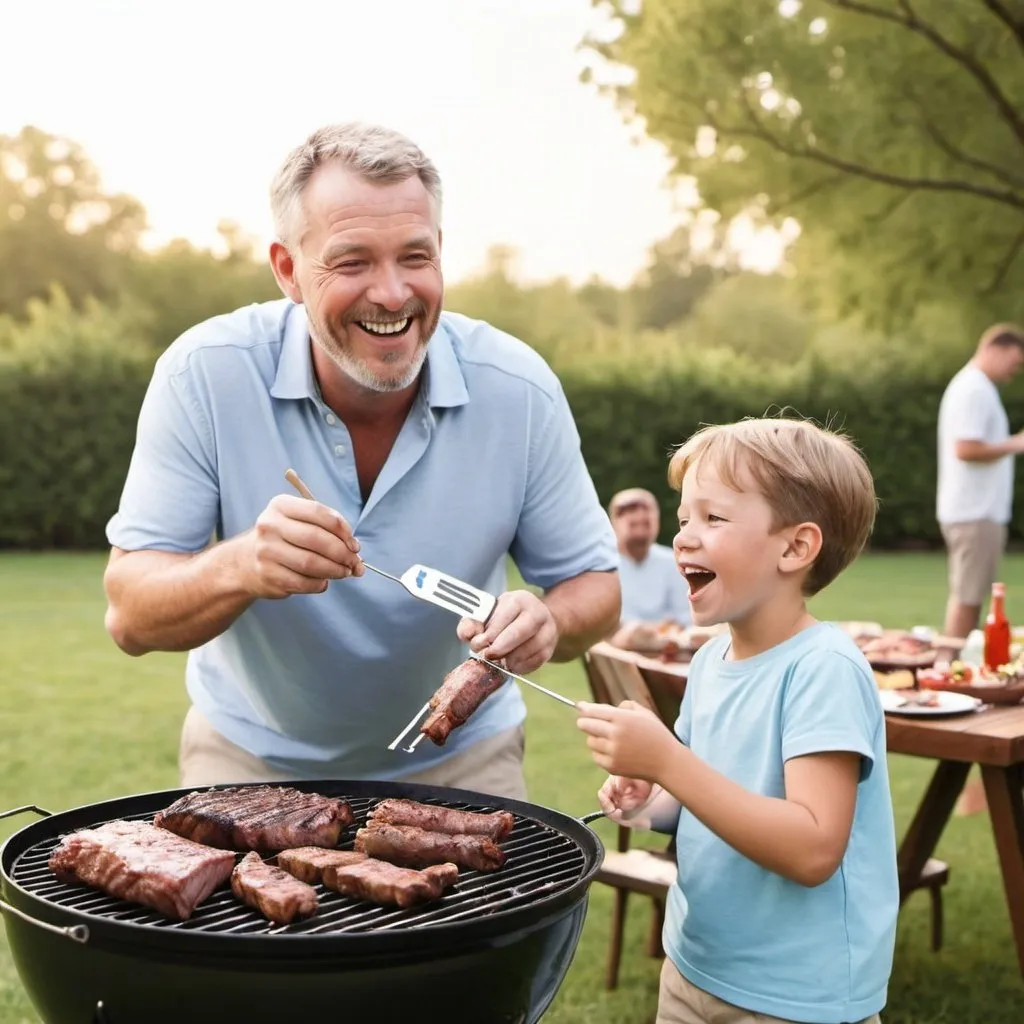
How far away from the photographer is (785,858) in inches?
88.0

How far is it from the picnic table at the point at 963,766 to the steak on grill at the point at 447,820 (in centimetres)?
181

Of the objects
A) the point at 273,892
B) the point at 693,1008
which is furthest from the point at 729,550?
the point at 273,892

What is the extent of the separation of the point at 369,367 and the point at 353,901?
46.5 inches

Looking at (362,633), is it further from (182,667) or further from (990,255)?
(990,255)

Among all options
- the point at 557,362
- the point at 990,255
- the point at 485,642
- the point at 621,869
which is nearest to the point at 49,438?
the point at 557,362

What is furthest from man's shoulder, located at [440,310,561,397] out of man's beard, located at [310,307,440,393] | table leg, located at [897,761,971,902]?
table leg, located at [897,761,971,902]

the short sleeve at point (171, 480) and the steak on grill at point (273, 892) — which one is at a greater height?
the short sleeve at point (171, 480)

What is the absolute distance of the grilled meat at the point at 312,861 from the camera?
7.66ft

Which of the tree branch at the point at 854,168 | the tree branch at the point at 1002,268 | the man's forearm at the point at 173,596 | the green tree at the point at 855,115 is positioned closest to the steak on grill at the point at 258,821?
the man's forearm at the point at 173,596

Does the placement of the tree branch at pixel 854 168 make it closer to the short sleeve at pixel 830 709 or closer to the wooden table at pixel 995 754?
the wooden table at pixel 995 754

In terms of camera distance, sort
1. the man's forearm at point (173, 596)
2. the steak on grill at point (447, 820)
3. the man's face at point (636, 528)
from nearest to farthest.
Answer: the steak on grill at point (447, 820), the man's forearm at point (173, 596), the man's face at point (636, 528)

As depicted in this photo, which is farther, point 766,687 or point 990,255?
point 990,255

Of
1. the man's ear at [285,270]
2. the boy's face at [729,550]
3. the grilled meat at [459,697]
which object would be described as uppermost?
the man's ear at [285,270]

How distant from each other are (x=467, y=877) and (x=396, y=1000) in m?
0.38
